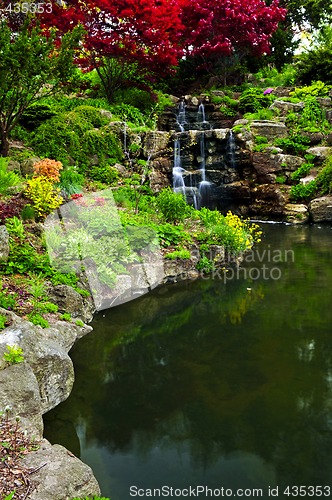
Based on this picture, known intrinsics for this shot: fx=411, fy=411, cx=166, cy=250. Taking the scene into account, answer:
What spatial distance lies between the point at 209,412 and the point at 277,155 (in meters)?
13.8

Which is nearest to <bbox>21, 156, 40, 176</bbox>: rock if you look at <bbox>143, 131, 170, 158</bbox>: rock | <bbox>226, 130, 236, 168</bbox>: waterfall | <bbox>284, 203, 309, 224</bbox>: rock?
<bbox>143, 131, 170, 158</bbox>: rock

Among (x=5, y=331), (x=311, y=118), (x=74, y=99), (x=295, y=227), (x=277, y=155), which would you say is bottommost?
(x=295, y=227)

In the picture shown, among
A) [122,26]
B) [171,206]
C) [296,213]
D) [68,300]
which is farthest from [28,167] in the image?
[296,213]

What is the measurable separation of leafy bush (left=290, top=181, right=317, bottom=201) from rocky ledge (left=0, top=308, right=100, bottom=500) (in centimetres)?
1231

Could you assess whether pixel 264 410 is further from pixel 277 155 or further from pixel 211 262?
pixel 277 155

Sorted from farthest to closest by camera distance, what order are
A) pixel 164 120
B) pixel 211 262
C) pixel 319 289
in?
pixel 164 120, pixel 211 262, pixel 319 289

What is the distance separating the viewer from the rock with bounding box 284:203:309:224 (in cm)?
1558

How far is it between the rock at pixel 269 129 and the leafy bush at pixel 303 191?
2.86 meters

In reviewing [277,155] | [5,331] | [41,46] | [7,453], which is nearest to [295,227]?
[277,155]

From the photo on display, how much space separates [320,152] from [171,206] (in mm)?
9358

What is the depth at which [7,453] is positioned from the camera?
340 centimetres

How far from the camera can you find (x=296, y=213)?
1574 cm

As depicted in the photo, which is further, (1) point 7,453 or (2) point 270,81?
(2) point 270,81

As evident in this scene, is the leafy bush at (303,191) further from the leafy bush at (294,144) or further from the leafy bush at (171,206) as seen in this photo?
Result: the leafy bush at (171,206)
